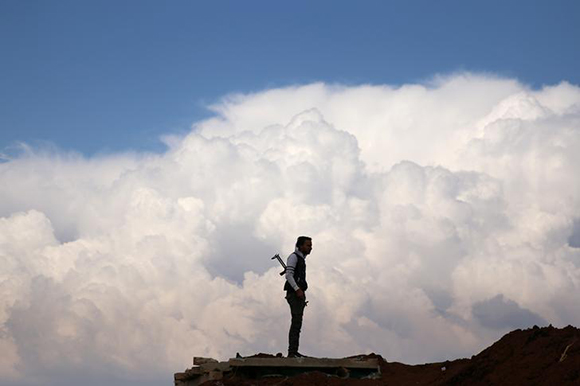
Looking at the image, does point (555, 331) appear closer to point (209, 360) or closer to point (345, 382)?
point (345, 382)

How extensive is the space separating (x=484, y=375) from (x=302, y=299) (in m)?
Answer: 4.40

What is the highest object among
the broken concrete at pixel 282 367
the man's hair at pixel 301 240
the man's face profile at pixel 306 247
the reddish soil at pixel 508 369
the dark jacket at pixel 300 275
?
the man's hair at pixel 301 240

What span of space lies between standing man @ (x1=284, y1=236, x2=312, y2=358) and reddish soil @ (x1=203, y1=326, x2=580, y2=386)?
1370mm

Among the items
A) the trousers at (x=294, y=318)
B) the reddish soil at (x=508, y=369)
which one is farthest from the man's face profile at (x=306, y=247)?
the reddish soil at (x=508, y=369)

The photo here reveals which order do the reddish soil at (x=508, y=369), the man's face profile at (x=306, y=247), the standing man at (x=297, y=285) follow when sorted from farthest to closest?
1. the man's face profile at (x=306, y=247)
2. the standing man at (x=297, y=285)
3. the reddish soil at (x=508, y=369)

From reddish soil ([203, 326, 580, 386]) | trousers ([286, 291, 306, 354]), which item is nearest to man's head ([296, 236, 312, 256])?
trousers ([286, 291, 306, 354])

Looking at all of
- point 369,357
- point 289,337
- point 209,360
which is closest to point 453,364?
point 369,357

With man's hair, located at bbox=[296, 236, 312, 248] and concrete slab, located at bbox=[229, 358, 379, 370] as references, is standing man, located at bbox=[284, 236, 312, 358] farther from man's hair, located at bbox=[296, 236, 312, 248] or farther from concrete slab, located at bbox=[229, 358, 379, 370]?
concrete slab, located at bbox=[229, 358, 379, 370]

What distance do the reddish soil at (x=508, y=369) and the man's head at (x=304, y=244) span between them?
8.06 ft

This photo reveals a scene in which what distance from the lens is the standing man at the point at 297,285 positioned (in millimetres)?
15453

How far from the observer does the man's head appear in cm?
1561

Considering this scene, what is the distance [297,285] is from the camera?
15438 mm

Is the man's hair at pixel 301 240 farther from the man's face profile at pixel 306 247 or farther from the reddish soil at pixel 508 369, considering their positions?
the reddish soil at pixel 508 369

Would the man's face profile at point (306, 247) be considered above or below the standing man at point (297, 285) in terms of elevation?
above
